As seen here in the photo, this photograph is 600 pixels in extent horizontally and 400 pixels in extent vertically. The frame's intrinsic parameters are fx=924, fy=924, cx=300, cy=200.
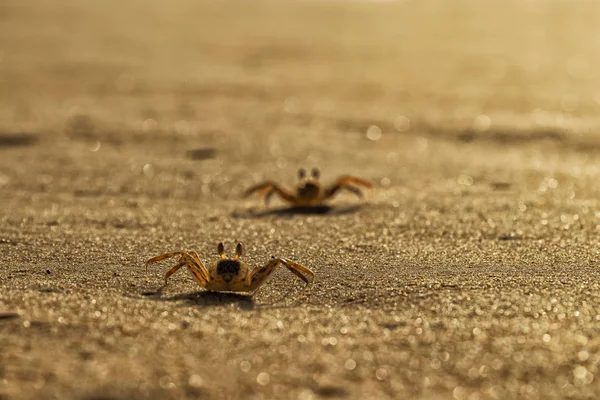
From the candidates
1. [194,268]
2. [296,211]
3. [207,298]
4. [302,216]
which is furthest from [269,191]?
[207,298]

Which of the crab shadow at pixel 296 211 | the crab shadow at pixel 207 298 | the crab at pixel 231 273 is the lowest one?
the crab shadow at pixel 207 298

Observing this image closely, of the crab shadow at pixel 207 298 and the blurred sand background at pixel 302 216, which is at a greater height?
the blurred sand background at pixel 302 216

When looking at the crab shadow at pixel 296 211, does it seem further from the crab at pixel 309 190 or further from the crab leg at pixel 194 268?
the crab leg at pixel 194 268

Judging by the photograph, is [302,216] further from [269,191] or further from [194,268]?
[194,268]

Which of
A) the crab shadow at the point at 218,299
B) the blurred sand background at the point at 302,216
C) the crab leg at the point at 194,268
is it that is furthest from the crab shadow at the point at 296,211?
the crab shadow at the point at 218,299

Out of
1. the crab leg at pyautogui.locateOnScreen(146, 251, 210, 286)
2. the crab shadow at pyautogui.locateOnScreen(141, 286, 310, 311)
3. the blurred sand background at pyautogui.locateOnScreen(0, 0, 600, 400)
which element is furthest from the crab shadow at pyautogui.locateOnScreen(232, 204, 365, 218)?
the crab shadow at pyautogui.locateOnScreen(141, 286, 310, 311)

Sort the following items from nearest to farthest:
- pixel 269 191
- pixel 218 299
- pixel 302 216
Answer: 1. pixel 218 299
2. pixel 302 216
3. pixel 269 191

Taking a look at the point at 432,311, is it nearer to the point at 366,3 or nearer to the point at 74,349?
the point at 74,349

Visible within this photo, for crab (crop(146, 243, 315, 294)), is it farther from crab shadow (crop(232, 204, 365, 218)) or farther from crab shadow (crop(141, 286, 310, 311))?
crab shadow (crop(232, 204, 365, 218))
